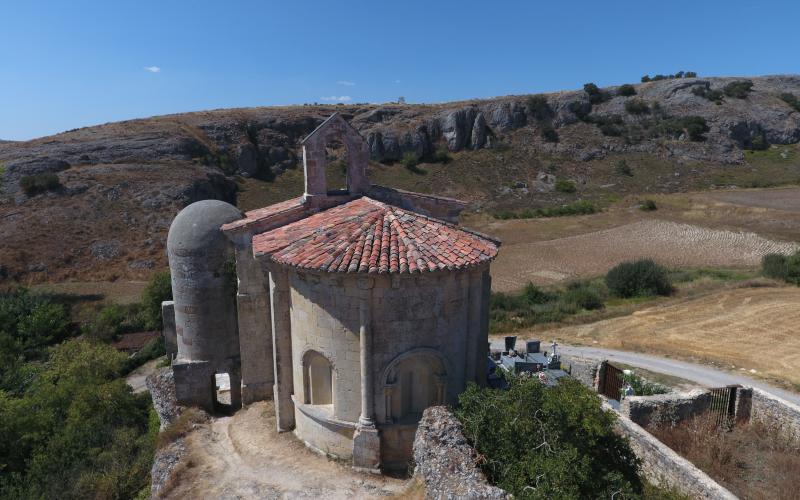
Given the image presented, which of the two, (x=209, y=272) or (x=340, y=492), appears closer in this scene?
(x=340, y=492)

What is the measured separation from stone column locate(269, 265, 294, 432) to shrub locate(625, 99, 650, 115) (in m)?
86.1

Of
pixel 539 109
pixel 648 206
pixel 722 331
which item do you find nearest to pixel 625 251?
pixel 648 206

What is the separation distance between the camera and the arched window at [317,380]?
12.3 metres

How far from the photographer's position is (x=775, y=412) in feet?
47.4

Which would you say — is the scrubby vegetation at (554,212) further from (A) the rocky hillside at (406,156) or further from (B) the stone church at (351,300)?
(B) the stone church at (351,300)

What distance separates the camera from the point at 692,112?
81750 millimetres

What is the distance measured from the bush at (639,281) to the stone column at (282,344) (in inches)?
1092

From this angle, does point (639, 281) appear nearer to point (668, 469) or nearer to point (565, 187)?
point (668, 469)

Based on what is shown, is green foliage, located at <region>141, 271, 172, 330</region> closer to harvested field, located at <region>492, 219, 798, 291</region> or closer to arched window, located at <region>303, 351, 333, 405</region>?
arched window, located at <region>303, 351, 333, 405</region>

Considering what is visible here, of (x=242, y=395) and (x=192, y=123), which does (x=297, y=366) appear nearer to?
(x=242, y=395)

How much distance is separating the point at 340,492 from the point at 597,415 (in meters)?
5.90

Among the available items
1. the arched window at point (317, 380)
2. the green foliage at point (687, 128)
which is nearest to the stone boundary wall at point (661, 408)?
the arched window at point (317, 380)

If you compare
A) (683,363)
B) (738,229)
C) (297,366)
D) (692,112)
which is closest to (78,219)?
(297,366)

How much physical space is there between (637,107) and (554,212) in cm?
3631
